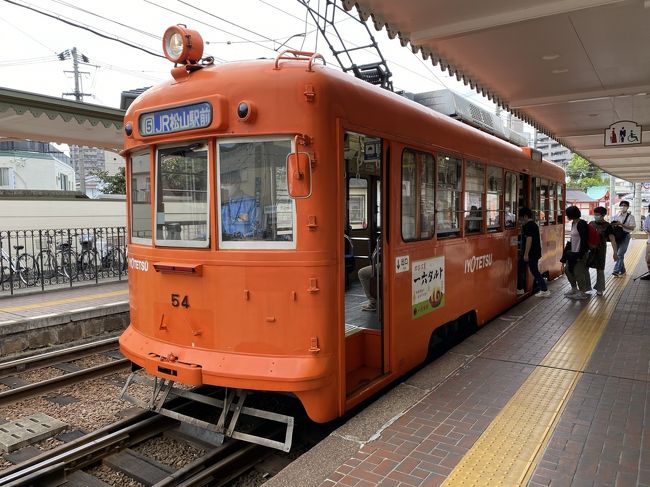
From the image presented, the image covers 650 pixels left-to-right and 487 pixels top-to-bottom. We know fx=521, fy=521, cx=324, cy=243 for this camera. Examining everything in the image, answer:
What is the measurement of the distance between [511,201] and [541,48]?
229cm

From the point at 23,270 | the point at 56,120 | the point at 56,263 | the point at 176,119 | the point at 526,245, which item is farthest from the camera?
the point at 23,270

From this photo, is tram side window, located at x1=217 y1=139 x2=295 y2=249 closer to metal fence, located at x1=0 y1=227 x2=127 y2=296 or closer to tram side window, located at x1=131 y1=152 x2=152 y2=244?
tram side window, located at x1=131 y1=152 x2=152 y2=244

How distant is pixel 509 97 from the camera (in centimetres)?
916

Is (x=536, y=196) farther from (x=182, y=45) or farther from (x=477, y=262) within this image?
(x=182, y=45)

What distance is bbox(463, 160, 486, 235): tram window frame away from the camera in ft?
20.0

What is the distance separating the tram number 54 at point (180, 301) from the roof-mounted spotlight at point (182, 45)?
1.87 m

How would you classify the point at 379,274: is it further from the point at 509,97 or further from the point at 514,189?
the point at 509,97

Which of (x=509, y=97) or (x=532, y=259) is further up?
(x=509, y=97)

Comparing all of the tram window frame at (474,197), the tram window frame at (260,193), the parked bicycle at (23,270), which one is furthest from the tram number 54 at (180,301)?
the parked bicycle at (23,270)

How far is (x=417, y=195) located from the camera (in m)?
4.95

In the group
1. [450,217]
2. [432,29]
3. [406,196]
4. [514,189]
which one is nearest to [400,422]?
[406,196]

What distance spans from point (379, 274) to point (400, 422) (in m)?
1.30

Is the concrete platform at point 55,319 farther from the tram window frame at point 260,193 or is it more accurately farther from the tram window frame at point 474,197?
the tram window frame at point 474,197

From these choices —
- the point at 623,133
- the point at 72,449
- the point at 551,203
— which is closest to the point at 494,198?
the point at 551,203
